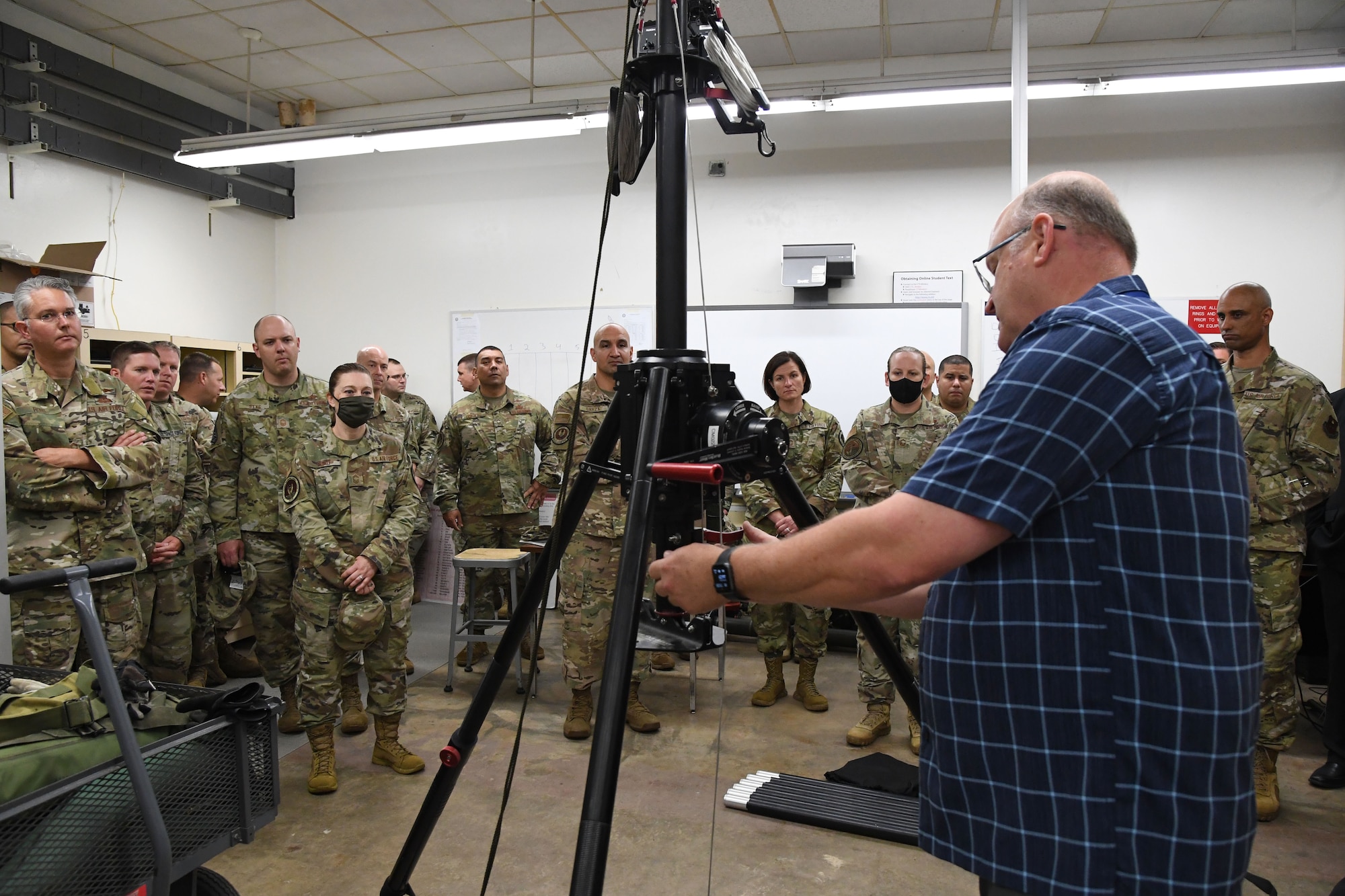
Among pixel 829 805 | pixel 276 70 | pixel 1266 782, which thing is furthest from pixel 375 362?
pixel 1266 782

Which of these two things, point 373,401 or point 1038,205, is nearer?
point 1038,205

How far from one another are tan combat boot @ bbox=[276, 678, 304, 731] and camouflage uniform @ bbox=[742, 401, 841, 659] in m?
1.97

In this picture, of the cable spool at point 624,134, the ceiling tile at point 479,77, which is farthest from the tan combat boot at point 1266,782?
the ceiling tile at point 479,77

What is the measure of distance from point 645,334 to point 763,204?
46.5 inches

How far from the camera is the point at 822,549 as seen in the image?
883 millimetres

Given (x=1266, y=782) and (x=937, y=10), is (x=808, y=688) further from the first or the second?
(x=937, y=10)

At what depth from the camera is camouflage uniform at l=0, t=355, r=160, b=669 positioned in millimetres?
2473

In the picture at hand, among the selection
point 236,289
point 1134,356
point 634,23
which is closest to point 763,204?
point 236,289

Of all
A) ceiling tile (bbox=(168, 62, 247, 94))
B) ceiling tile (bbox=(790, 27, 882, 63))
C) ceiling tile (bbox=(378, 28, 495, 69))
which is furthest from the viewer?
ceiling tile (bbox=(168, 62, 247, 94))

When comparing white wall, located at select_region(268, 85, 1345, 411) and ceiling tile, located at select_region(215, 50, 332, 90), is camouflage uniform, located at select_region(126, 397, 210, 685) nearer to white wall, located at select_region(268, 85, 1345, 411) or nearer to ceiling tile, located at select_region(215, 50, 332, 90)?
white wall, located at select_region(268, 85, 1345, 411)

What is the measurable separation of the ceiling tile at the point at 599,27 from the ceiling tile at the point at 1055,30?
7.28 feet

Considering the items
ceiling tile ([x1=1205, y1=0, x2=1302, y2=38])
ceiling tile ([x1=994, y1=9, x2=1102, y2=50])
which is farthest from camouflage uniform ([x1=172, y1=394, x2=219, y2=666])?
ceiling tile ([x1=1205, y1=0, x2=1302, y2=38])

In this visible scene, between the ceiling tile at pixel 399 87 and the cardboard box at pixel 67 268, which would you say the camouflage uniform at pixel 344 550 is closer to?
the cardboard box at pixel 67 268

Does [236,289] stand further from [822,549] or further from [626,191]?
[822,549]
